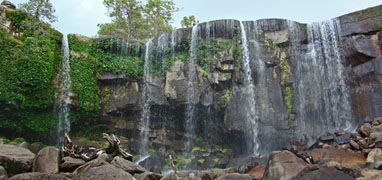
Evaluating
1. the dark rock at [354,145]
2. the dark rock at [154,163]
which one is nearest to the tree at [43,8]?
the dark rock at [154,163]

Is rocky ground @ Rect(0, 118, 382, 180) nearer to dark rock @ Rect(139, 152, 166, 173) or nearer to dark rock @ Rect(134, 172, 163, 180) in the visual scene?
dark rock @ Rect(134, 172, 163, 180)

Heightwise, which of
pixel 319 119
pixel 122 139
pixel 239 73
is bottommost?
pixel 122 139

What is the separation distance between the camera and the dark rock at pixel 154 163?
12827 millimetres

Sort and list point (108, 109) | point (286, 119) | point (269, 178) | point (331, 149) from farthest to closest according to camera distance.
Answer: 1. point (108, 109)
2. point (286, 119)
3. point (331, 149)
4. point (269, 178)

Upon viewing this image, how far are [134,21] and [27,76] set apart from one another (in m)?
14.6

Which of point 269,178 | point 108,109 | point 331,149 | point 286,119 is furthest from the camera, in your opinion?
point 108,109

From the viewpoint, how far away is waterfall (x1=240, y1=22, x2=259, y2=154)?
14.3 meters

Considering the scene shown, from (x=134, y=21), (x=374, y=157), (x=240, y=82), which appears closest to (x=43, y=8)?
(x=134, y=21)

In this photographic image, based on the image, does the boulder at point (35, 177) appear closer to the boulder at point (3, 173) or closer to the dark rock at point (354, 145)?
the boulder at point (3, 173)

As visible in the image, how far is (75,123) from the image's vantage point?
14969 mm

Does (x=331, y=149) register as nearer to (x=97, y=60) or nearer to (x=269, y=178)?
(x=269, y=178)

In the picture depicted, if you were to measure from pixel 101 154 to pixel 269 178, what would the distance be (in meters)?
3.97

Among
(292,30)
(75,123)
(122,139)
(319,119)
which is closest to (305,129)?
(319,119)

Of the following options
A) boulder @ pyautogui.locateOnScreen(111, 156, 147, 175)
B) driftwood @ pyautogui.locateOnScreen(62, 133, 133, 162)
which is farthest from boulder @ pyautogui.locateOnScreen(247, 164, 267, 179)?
driftwood @ pyautogui.locateOnScreen(62, 133, 133, 162)
